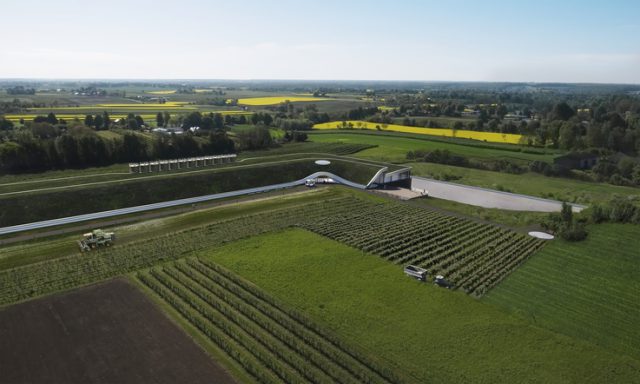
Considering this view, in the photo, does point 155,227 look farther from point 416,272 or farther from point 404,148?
point 404,148

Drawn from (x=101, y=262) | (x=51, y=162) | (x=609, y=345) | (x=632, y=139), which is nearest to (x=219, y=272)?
(x=101, y=262)

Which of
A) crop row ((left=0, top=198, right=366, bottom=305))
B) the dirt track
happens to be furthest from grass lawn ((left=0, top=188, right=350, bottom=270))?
the dirt track

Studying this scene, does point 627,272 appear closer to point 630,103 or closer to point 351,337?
point 351,337

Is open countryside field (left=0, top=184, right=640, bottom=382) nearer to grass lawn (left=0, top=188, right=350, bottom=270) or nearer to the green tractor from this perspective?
grass lawn (left=0, top=188, right=350, bottom=270)

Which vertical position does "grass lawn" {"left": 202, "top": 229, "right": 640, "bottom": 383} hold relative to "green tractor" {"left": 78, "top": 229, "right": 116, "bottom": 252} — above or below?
below

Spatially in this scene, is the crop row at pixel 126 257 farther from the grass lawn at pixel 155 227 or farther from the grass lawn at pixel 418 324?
the grass lawn at pixel 418 324

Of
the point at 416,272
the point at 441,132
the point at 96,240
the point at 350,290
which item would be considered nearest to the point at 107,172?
the point at 96,240

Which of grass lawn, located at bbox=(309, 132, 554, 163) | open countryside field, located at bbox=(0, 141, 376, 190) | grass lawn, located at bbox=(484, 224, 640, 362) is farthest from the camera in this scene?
grass lawn, located at bbox=(309, 132, 554, 163)

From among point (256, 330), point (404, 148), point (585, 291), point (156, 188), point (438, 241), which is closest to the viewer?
point (256, 330)
